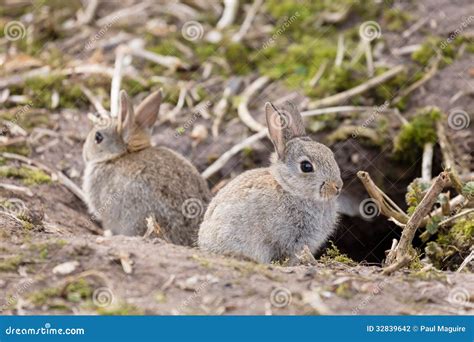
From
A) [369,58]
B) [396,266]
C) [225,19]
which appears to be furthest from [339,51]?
[396,266]

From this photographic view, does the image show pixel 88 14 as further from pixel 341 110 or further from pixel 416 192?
pixel 416 192

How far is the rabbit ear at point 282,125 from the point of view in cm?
771

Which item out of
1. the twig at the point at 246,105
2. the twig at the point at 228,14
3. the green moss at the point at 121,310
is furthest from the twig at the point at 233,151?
the green moss at the point at 121,310

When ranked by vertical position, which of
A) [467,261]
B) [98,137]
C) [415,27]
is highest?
[415,27]

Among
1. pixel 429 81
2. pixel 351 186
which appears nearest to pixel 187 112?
pixel 351 186

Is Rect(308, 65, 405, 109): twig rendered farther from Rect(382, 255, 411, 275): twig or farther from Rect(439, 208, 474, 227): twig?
Rect(382, 255, 411, 275): twig

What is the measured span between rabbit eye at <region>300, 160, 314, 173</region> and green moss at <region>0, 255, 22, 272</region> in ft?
8.62

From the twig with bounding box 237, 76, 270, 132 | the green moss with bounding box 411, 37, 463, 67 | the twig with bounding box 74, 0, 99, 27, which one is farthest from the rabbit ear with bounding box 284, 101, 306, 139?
the twig with bounding box 74, 0, 99, 27

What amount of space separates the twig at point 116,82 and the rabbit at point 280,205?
9.23 feet

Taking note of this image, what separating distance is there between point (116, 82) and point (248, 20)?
252 cm

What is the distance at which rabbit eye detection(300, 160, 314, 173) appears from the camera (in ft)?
24.6

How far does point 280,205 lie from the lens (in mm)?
7527

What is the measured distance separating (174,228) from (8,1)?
6748mm
